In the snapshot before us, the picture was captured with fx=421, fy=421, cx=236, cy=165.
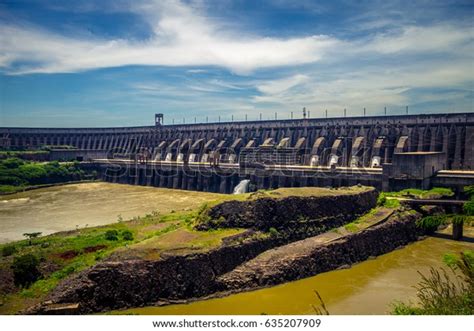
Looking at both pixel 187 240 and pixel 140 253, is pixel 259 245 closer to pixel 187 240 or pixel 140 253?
pixel 187 240

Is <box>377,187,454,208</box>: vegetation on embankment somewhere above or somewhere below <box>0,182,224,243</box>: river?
above

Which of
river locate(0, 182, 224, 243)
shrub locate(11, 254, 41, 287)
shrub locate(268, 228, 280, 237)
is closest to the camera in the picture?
shrub locate(11, 254, 41, 287)

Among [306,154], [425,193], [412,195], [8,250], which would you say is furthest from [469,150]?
[8,250]

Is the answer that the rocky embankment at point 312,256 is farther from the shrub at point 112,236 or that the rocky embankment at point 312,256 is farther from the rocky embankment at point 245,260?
the shrub at point 112,236

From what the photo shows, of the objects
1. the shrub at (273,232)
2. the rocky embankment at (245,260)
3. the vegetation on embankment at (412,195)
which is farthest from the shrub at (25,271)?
the vegetation on embankment at (412,195)

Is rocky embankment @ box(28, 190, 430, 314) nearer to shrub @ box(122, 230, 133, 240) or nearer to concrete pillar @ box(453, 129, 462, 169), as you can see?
shrub @ box(122, 230, 133, 240)

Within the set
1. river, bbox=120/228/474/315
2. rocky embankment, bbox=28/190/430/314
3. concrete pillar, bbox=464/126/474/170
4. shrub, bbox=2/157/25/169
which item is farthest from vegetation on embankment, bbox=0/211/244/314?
shrub, bbox=2/157/25/169
